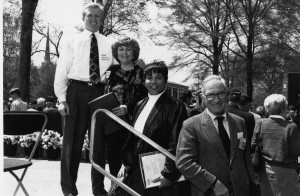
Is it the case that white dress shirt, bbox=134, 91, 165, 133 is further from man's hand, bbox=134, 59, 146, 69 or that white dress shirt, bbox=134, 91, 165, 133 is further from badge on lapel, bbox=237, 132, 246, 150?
badge on lapel, bbox=237, 132, 246, 150

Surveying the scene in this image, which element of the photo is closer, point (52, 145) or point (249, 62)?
point (52, 145)

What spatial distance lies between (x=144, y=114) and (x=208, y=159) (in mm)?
837

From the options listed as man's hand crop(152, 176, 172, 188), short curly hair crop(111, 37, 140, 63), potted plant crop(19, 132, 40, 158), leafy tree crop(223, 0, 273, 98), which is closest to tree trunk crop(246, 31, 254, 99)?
leafy tree crop(223, 0, 273, 98)

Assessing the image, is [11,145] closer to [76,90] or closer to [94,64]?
[76,90]

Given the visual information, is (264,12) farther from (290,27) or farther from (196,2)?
(196,2)

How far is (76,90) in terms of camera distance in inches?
172

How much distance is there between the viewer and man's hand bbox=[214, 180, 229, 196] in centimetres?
278

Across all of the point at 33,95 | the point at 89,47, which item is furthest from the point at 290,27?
the point at 33,95

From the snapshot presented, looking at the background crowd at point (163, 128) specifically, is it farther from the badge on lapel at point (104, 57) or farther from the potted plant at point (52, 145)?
the potted plant at point (52, 145)

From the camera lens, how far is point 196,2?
26109mm

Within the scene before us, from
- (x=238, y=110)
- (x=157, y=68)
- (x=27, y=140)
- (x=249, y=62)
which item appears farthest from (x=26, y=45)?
(x=249, y=62)

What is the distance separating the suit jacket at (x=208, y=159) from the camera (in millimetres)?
2842

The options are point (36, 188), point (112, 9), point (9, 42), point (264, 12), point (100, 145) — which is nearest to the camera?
point (100, 145)

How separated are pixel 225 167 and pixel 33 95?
67658 mm
